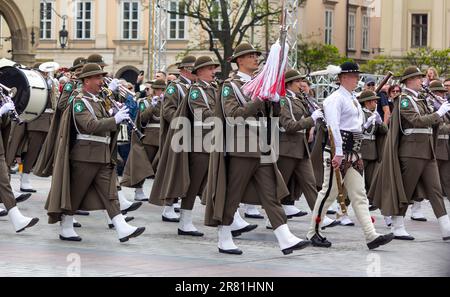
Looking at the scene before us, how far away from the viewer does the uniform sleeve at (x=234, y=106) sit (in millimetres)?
12438

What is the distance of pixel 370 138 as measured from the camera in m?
17.2

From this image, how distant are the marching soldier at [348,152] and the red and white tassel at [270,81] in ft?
3.30

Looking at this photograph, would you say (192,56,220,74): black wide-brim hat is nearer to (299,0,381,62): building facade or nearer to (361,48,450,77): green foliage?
(361,48,450,77): green foliage

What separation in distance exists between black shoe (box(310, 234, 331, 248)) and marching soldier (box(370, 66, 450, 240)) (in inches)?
55.5

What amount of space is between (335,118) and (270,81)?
1246 mm

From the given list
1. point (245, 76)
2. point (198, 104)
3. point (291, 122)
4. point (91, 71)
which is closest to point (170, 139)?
point (198, 104)

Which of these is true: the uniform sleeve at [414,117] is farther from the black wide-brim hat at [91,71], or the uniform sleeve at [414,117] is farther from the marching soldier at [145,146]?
the marching soldier at [145,146]

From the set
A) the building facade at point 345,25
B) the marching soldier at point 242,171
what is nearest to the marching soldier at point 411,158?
the marching soldier at point 242,171

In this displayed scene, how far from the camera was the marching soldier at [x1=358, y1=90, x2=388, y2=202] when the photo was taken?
54.5 ft

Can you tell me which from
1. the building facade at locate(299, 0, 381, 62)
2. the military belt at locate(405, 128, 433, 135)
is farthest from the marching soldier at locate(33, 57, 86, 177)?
the building facade at locate(299, 0, 381, 62)

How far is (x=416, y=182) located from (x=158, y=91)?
5018mm

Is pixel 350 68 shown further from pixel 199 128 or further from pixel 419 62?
pixel 419 62
